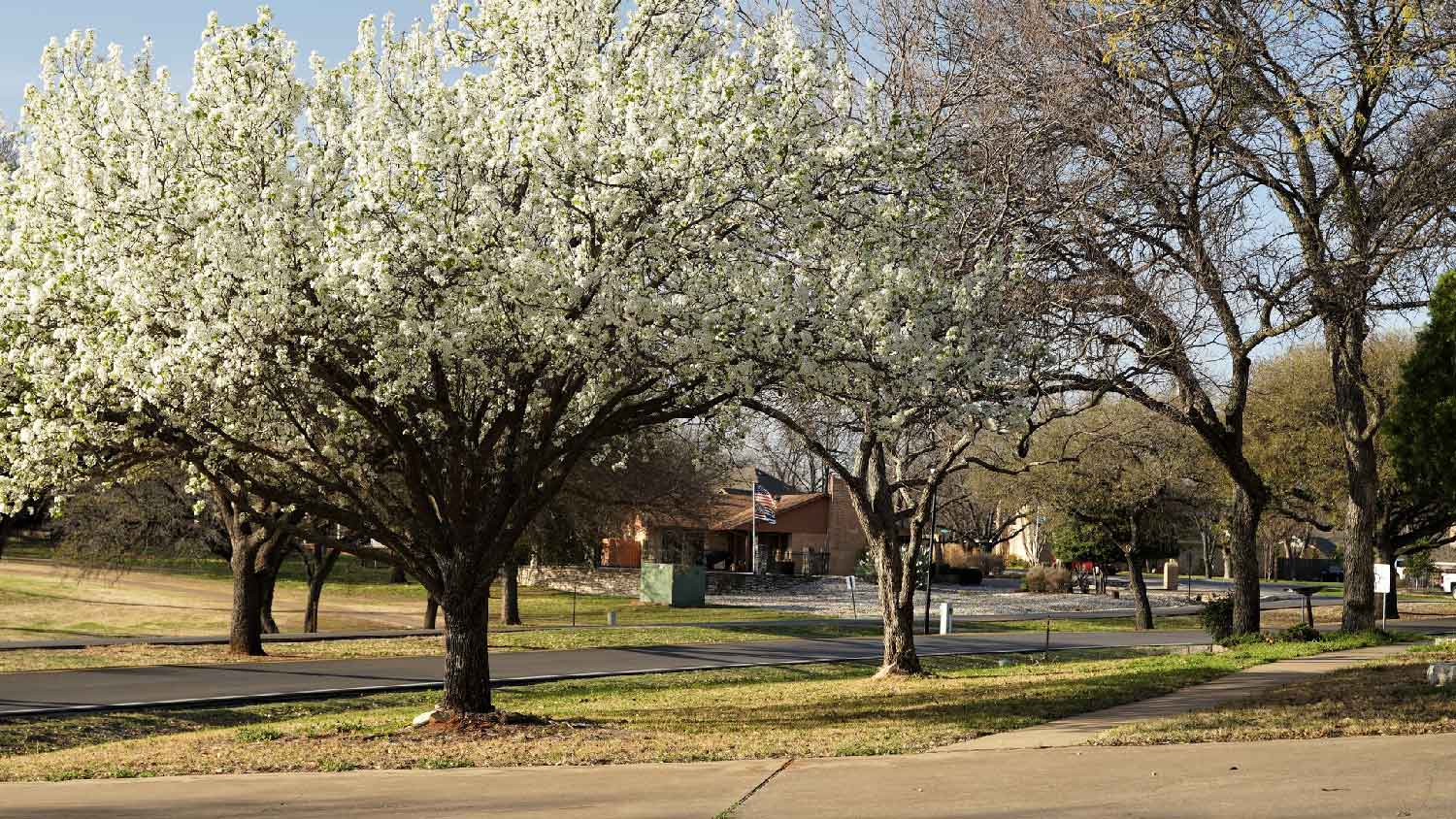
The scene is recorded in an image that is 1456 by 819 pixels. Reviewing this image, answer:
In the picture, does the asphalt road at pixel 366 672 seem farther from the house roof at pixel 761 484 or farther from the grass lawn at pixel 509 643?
the house roof at pixel 761 484

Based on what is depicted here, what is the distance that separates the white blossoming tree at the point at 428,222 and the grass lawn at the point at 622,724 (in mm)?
2697

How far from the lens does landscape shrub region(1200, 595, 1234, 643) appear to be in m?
23.7

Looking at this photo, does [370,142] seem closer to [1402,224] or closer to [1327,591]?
[1402,224]

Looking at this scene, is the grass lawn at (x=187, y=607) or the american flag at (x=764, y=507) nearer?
the grass lawn at (x=187, y=607)

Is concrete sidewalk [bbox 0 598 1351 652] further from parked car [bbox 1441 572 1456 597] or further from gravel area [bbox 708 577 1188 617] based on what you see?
parked car [bbox 1441 572 1456 597]

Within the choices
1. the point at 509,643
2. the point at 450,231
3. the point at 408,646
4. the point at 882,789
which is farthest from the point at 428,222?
the point at 509,643

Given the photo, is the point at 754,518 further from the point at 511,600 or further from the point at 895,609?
the point at 895,609

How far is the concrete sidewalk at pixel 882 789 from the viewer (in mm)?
8297

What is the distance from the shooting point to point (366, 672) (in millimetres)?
23234

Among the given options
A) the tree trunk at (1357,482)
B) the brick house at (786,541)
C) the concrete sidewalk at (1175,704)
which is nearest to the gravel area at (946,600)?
the brick house at (786,541)

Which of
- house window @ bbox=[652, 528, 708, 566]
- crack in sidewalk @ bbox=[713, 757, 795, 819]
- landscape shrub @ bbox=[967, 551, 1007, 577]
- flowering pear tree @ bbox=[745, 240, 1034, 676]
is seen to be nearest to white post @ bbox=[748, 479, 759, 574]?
house window @ bbox=[652, 528, 708, 566]

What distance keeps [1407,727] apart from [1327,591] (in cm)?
6286

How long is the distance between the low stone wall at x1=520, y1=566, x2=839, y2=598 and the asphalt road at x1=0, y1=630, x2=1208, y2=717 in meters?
21.3

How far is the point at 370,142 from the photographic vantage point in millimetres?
11609
